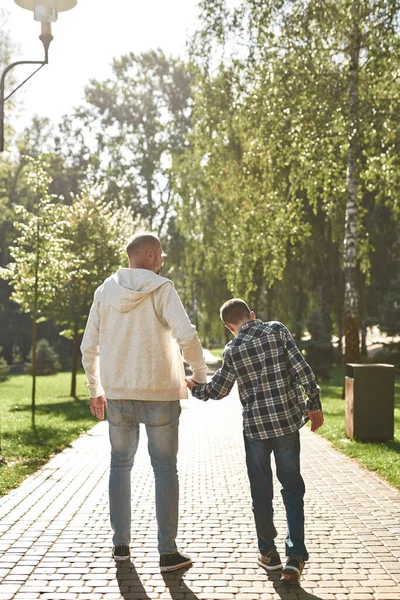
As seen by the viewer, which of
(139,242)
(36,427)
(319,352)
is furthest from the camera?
(319,352)

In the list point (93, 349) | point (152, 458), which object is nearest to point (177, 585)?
point (152, 458)

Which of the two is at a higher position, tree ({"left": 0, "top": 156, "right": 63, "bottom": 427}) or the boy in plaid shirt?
tree ({"left": 0, "top": 156, "right": 63, "bottom": 427})

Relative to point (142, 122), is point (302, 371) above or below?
below

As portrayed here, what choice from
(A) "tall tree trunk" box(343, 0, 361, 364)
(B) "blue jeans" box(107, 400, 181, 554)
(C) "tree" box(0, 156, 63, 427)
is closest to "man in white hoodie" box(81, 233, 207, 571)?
(B) "blue jeans" box(107, 400, 181, 554)

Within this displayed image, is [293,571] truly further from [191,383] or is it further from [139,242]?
[139,242]

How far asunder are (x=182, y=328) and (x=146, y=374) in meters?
0.36

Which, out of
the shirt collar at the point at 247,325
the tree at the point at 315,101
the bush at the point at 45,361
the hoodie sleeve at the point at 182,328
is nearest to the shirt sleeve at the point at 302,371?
the shirt collar at the point at 247,325

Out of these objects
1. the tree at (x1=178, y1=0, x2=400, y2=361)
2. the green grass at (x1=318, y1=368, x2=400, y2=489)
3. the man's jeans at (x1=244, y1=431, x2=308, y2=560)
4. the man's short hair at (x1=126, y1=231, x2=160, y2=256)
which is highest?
the tree at (x1=178, y1=0, x2=400, y2=361)

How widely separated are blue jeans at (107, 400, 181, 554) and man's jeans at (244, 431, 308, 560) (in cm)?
49

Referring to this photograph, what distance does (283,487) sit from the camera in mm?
4668

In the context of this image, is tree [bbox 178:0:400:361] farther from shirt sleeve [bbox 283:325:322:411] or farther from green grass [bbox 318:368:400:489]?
shirt sleeve [bbox 283:325:322:411]

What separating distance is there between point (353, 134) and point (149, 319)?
11803 millimetres

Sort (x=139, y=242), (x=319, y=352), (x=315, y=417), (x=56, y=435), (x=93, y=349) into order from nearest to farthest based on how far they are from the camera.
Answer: (x=315, y=417)
(x=139, y=242)
(x=93, y=349)
(x=56, y=435)
(x=319, y=352)

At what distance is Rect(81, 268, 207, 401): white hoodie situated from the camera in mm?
4672
